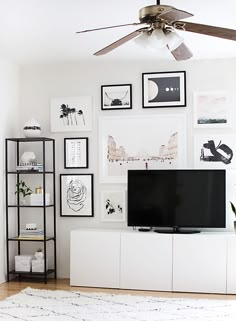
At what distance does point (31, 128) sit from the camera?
5922mm

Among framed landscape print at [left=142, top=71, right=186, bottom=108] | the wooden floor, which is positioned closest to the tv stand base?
the wooden floor

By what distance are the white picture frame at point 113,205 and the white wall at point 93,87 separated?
6 centimetres

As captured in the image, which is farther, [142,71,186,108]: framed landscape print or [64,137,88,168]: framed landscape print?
[64,137,88,168]: framed landscape print

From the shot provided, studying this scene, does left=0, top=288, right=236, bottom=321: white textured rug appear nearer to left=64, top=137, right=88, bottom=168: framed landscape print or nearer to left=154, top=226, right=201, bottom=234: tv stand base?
left=154, top=226, right=201, bottom=234: tv stand base

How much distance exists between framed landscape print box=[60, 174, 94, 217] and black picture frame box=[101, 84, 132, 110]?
0.88 metres

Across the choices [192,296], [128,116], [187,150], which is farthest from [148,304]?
[128,116]

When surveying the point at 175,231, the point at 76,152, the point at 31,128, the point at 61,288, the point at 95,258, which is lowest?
Result: the point at 61,288

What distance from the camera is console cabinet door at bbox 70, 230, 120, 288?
552 centimetres

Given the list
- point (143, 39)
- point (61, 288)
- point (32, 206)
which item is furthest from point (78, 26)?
point (61, 288)

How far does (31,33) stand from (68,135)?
1611 millimetres

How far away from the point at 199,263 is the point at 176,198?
75 centimetres

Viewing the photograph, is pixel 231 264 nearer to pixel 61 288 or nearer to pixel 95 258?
pixel 95 258

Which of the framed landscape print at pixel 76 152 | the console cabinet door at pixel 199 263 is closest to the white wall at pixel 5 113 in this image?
the framed landscape print at pixel 76 152

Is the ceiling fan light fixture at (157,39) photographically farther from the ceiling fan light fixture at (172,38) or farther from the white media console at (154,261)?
the white media console at (154,261)
